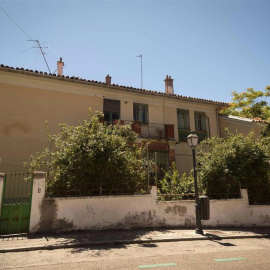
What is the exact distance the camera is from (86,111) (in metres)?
13.9

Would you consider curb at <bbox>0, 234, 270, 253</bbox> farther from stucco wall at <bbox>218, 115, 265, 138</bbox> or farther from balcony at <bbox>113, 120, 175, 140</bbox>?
stucco wall at <bbox>218, 115, 265, 138</bbox>

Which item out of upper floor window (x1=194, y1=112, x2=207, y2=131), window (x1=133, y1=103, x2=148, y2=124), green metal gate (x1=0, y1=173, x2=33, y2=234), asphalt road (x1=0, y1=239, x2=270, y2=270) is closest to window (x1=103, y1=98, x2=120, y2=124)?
window (x1=133, y1=103, x2=148, y2=124)

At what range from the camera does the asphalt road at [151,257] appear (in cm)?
479

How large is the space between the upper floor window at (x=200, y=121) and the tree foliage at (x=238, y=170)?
6.90 metres

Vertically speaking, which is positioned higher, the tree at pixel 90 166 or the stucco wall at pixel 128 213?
the tree at pixel 90 166

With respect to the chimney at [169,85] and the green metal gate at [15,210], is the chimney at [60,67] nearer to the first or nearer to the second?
the chimney at [169,85]

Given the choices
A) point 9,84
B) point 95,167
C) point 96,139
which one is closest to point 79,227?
point 95,167

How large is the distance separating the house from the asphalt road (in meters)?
6.12

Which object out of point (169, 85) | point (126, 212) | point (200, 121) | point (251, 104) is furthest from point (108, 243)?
point (251, 104)

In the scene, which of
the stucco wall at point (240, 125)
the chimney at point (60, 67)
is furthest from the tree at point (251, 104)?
the chimney at point (60, 67)

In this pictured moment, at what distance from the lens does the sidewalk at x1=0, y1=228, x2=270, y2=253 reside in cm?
630

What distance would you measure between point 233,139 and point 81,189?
6.92 metres

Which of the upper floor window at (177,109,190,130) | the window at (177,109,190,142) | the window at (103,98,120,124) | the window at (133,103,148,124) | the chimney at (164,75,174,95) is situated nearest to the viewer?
the window at (103,98,120,124)

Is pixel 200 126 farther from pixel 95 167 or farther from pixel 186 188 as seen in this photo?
pixel 95 167
